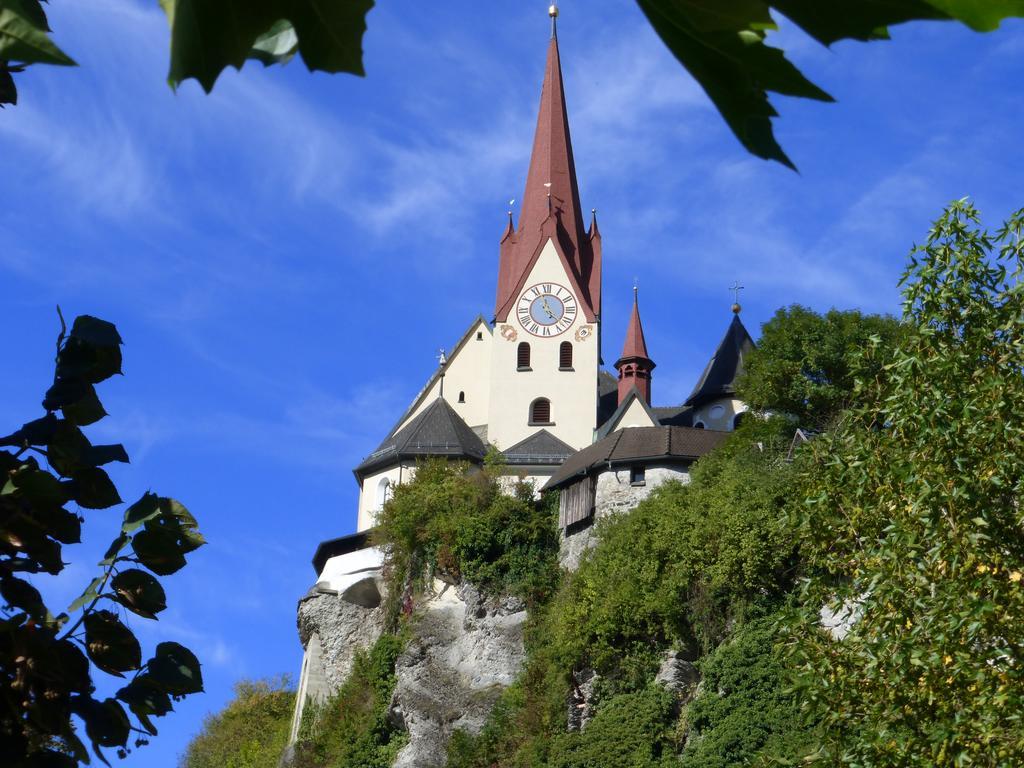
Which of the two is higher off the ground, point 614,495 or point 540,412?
point 540,412

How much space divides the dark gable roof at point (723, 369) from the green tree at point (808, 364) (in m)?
12.5

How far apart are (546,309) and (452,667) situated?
652 inches

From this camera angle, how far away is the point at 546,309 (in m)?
53.1

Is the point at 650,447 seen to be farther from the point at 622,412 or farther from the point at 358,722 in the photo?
the point at 358,722

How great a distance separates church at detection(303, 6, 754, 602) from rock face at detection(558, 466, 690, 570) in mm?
3079

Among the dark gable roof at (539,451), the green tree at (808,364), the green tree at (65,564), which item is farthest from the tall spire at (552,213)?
the green tree at (65,564)

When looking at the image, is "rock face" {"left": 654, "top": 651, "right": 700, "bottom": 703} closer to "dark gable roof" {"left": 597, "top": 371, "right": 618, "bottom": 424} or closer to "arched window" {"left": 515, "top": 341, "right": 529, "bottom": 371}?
"dark gable roof" {"left": 597, "top": 371, "right": 618, "bottom": 424}

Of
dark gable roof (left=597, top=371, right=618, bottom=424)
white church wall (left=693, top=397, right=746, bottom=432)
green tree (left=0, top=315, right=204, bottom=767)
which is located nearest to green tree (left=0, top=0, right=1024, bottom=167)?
green tree (left=0, top=315, right=204, bottom=767)

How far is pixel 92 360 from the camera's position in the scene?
170 inches

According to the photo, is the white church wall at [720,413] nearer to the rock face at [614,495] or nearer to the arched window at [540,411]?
the arched window at [540,411]

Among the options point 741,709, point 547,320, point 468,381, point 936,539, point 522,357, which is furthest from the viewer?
point 468,381

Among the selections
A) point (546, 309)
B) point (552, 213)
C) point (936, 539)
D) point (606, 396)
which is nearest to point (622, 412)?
point (606, 396)

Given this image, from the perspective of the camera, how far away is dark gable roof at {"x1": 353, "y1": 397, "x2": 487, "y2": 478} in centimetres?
4828

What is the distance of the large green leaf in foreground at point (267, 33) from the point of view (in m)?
1.28
